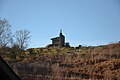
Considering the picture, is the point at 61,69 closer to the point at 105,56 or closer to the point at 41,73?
the point at 41,73

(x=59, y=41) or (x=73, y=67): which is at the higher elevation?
(x=59, y=41)

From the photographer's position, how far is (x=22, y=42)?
39.4m

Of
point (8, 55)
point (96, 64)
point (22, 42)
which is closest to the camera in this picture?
point (96, 64)

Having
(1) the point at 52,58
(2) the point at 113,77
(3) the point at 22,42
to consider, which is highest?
(3) the point at 22,42

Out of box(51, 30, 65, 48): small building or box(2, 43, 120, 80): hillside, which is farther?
box(51, 30, 65, 48): small building

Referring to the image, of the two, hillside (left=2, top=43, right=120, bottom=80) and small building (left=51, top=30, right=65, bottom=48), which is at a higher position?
small building (left=51, top=30, right=65, bottom=48)

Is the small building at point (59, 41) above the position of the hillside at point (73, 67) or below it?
above

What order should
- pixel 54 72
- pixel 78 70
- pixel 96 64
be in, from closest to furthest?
1. pixel 54 72
2. pixel 78 70
3. pixel 96 64

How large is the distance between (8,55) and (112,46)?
1077 cm

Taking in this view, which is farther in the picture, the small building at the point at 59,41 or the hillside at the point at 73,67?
the small building at the point at 59,41

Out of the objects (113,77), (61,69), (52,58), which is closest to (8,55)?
(52,58)

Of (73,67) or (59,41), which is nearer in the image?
(73,67)

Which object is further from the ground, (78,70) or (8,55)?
(8,55)

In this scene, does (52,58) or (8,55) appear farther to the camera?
(8,55)
